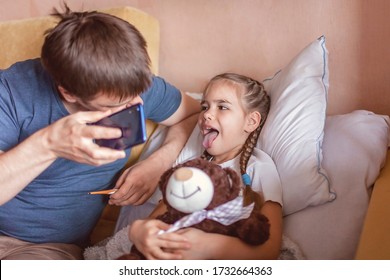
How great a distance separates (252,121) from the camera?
3.83ft

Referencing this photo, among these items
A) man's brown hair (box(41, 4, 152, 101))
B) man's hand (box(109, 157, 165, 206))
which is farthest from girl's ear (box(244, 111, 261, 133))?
man's brown hair (box(41, 4, 152, 101))

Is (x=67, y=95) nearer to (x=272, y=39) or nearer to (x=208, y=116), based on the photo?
(x=208, y=116)

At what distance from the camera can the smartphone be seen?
85 cm

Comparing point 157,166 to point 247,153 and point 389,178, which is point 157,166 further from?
point 389,178

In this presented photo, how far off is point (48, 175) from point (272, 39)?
77 cm

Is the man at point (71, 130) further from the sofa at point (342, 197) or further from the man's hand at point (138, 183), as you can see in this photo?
the sofa at point (342, 197)

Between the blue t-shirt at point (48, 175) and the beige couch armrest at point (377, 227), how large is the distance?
21.8 inches

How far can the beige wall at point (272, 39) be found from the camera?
128cm

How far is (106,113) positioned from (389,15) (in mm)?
852

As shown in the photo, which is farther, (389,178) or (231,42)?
(231,42)

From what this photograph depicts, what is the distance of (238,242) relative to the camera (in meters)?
0.84

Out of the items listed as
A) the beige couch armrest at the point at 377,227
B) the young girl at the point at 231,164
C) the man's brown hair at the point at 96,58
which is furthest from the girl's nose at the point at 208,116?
the beige couch armrest at the point at 377,227

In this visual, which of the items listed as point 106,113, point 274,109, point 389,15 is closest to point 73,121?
point 106,113

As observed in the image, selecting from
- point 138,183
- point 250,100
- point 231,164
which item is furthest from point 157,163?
point 250,100
